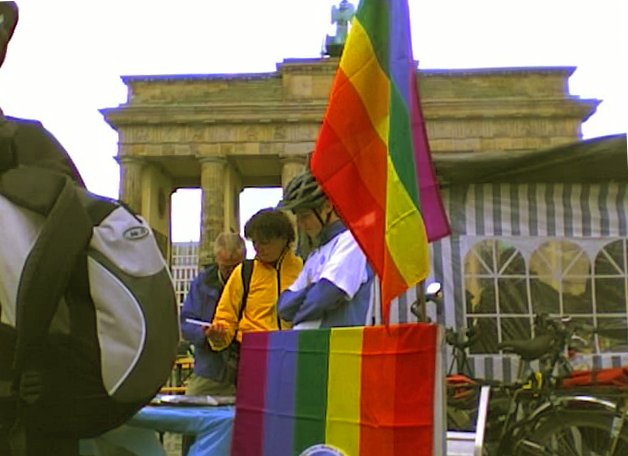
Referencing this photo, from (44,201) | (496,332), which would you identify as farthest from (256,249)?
(496,332)

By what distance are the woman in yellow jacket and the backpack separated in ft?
4.76

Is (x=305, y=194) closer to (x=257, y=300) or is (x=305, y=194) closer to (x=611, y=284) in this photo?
(x=257, y=300)

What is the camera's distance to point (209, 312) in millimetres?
3736

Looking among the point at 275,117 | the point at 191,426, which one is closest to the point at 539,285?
the point at 191,426

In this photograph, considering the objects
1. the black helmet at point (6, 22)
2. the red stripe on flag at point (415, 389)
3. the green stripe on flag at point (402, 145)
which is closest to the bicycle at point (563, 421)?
the red stripe on flag at point (415, 389)

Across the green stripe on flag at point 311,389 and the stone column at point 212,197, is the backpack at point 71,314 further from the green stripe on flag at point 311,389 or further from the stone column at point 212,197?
the stone column at point 212,197

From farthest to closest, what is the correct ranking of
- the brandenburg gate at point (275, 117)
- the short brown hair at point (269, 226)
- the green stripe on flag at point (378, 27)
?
the brandenburg gate at point (275, 117)
the short brown hair at point (269, 226)
the green stripe on flag at point (378, 27)

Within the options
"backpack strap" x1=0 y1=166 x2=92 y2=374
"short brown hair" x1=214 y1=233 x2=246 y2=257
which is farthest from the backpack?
"short brown hair" x1=214 y1=233 x2=246 y2=257

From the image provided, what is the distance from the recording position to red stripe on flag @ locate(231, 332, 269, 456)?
233cm

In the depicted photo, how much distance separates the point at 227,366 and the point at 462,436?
3.37 feet

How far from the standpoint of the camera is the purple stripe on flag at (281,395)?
2.24 meters

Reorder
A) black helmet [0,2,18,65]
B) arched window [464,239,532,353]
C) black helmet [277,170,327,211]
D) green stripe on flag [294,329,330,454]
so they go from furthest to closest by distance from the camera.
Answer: arched window [464,239,532,353] < black helmet [277,170,327,211] < green stripe on flag [294,329,330,454] < black helmet [0,2,18,65]

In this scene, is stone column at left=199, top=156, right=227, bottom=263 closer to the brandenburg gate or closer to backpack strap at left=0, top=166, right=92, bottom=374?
the brandenburg gate

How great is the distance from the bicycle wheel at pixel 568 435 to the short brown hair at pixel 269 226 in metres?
1.70
